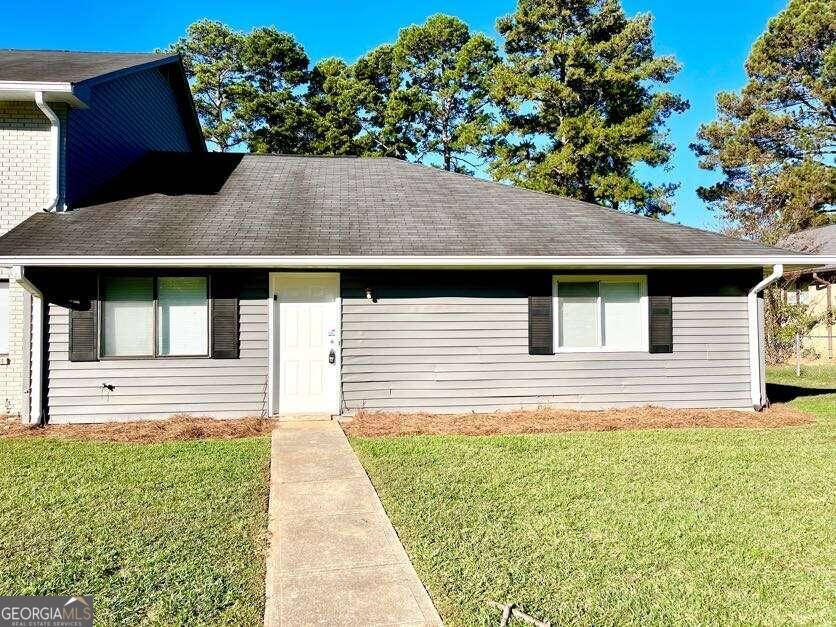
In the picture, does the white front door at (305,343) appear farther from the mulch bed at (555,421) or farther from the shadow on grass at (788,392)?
the shadow on grass at (788,392)

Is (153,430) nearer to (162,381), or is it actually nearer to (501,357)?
(162,381)

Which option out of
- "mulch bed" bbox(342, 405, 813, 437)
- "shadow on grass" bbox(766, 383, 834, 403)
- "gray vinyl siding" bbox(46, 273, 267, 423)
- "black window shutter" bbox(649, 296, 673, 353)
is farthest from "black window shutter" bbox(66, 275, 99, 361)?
"shadow on grass" bbox(766, 383, 834, 403)

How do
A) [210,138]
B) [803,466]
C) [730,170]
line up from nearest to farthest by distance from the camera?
[803,466] < [730,170] < [210,138]

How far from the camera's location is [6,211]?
869 centimetres

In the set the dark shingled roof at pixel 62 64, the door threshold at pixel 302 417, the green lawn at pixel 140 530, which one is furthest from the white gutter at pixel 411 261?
the dark shingled roof at pixel 62 64

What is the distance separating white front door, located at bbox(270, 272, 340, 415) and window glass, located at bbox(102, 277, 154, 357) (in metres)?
1.71

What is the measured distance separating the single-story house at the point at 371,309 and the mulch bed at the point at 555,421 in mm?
330

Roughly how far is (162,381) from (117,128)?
17.6 ft

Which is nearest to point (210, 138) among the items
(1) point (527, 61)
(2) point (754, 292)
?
(1) point (527, 61)

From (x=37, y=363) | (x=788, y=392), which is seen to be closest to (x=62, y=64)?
(x=37, y=363)

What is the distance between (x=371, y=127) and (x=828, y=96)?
19725 millimetres

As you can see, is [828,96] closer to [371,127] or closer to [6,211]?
[371,127]

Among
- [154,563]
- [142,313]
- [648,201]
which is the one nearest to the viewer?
[154,563]

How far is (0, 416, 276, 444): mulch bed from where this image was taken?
7156 mm
